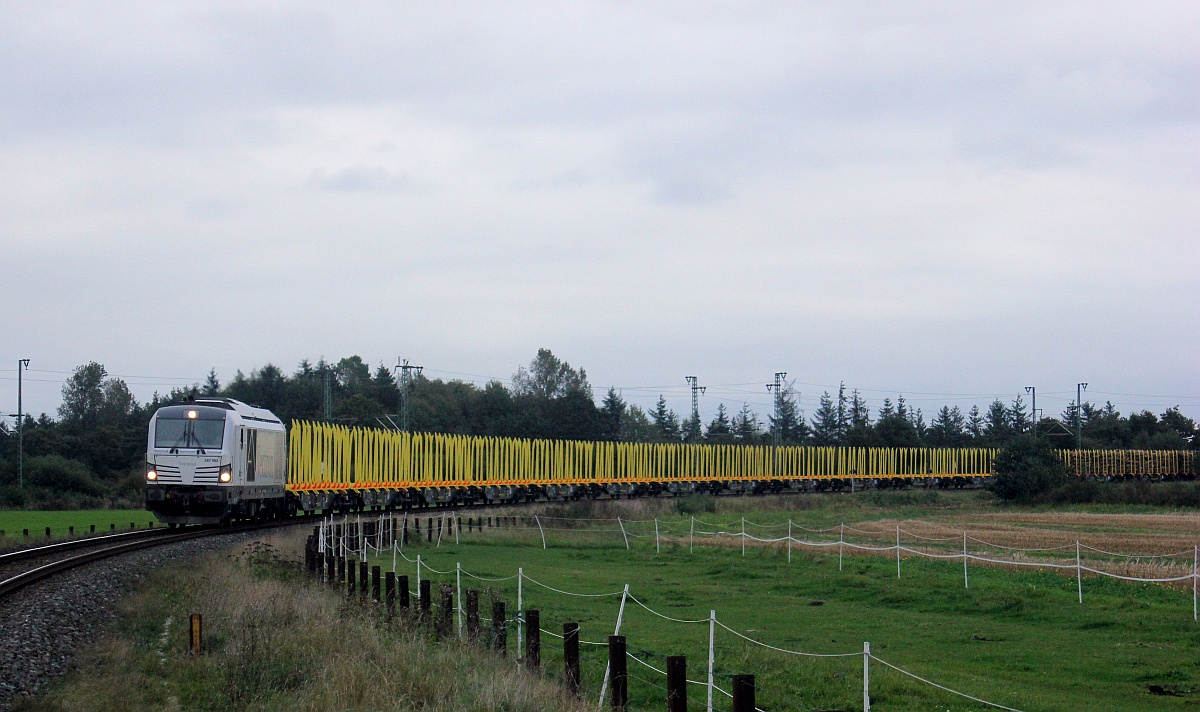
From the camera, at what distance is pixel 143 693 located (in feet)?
36.6

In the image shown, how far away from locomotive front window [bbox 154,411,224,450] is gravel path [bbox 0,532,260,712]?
8404 millimetres

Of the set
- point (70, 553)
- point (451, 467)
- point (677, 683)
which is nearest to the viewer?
point (677, 683)

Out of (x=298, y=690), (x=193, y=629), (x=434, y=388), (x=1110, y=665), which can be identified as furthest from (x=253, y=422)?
(x=434, y=388)

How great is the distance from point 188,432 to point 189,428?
13 centimetres

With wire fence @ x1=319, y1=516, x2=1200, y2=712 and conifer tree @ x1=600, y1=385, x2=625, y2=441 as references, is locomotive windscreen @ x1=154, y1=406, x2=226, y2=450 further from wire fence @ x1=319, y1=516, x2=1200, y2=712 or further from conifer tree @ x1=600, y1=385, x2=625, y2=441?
conifer tree @ x1=600, y1=385, x2=625, y2=441

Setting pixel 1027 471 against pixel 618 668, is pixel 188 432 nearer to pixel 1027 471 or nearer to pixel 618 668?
pixel 618 668

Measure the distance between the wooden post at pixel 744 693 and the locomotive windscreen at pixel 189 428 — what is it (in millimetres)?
24095


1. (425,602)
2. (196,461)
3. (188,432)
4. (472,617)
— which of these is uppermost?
(188,432)

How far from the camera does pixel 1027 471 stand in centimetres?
6462

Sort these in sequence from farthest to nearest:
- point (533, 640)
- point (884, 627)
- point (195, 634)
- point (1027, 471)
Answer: point (1027, 471), point (884, 627), point (195, 634), point (533, 640)

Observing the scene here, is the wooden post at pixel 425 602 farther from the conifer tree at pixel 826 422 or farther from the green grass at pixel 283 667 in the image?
the conifer tree at pixel 826 422

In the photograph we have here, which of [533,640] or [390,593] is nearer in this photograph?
[533,640]

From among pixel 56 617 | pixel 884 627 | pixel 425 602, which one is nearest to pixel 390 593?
pixel 425 602

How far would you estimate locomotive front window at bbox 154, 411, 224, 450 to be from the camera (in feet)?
95.8
